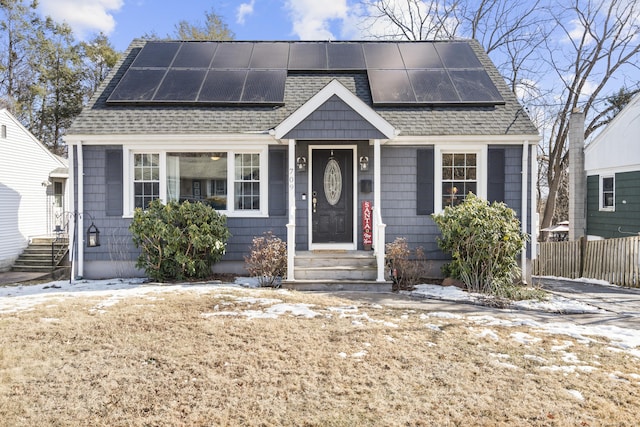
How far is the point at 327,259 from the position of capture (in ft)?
26.0

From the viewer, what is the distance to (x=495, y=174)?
858cm

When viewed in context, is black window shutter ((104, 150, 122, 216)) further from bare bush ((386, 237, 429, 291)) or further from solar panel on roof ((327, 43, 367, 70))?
bare bush ((386, 237, 429, 291))

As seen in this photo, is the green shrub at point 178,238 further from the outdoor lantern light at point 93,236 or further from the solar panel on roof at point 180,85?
the solar panel on roof at point 180,85

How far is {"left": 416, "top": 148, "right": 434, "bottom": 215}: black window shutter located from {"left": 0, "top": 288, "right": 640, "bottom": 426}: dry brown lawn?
3.56m

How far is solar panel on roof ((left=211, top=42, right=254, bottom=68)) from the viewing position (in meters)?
10.2

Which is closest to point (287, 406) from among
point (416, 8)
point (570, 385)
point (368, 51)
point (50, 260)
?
point (570, 385)

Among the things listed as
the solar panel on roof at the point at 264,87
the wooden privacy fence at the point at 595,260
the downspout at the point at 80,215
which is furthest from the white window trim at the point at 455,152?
the downspout at the point at 80,215

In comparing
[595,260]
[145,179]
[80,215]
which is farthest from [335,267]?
[595,260]

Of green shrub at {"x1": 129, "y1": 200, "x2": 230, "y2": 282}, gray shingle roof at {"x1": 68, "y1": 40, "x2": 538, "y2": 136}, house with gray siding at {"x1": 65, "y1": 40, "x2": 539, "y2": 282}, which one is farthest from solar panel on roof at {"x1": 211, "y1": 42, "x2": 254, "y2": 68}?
green shrub at {"x1": 129, "y1": 200, "x2": 230, "y2": 282}

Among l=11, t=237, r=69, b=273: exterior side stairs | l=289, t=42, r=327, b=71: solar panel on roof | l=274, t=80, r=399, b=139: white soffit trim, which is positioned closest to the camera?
l=274, t=80, r=399, b=139: white soffit trim

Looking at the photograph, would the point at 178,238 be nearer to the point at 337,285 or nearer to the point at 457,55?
the point at 337,285

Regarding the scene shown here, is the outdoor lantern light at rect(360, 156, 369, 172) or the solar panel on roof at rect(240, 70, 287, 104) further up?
the solar panel on roof at rect(240, 70, 287, 104)

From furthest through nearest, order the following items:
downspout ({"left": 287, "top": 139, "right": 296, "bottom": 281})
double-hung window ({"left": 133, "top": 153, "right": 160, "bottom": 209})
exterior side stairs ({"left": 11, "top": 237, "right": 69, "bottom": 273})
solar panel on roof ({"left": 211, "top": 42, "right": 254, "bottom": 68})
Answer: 1. exterior side stairs ({"left": 11, "top": 237, "right": 69, "bottom": 273})
2. solar panel on roof ({"left": 211, "top": 42, "right": 254, "bottom": 68})
3. double-hung window ({"left": 133, "top": 153, "right": 160, "bottom": 209})
4. downspout ({"left": 287, "top": 139, "right": 296, "bottom": 281})

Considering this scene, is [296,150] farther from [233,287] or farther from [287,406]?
[287,406]
